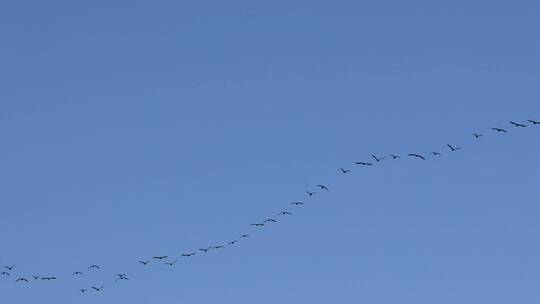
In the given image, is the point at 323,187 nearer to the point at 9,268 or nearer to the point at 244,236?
the point at 244,236

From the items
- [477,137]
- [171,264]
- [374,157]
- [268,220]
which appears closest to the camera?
[477,137]

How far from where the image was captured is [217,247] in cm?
8594

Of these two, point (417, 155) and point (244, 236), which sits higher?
point (417, 155)

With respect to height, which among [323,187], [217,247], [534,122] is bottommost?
[217,247]

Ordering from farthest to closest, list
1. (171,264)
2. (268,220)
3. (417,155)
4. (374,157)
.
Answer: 1. (171,264)
2. (268,220)
3. (374,157)
4. (417,155)

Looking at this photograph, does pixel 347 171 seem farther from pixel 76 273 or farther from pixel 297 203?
pixel 76 273

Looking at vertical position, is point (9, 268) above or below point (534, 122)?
below

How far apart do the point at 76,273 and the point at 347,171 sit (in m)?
75.8

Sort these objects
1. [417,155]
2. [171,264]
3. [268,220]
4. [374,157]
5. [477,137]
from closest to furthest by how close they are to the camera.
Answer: [477,137], [417,155], [374,157], [268,220], [171,264]

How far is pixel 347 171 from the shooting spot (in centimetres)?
8038

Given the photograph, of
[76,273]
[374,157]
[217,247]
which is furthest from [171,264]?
[374,157]

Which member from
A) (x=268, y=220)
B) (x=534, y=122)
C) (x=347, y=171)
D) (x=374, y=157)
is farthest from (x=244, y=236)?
(x=534, y=122)

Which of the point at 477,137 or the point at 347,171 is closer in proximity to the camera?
the point at 477,137

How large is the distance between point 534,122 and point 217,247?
81060 mm
